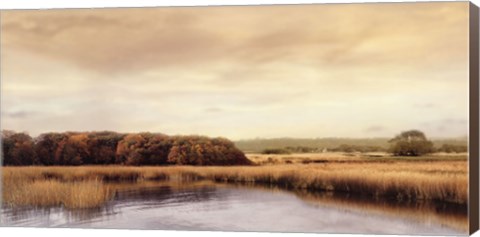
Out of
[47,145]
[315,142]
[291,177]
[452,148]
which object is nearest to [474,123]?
A: [452,148]

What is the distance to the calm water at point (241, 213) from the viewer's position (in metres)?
10.8

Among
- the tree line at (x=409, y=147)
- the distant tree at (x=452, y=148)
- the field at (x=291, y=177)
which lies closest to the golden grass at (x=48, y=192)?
the field at (x=291, y=177)

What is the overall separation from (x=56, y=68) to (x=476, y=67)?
14.3ft

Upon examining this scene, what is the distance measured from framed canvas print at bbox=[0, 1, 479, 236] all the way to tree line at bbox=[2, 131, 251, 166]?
0.05 feet

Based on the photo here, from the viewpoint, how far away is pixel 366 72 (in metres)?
10.9

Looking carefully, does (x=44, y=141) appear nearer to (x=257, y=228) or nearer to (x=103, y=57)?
(x=103, y=57)

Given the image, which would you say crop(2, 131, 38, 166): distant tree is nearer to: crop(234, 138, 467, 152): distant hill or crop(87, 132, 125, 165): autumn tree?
crop(87, 132, 125, 165): autumn tree

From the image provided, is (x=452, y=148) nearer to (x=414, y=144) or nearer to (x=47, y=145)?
(x=414, y=144)

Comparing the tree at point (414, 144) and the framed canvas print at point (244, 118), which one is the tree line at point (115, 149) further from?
the tree at point (414, 144)

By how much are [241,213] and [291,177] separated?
2.09 ft

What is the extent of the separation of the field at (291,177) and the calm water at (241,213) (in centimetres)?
10

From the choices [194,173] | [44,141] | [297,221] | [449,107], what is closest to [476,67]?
[449,107]

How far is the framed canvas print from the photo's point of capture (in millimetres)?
10711

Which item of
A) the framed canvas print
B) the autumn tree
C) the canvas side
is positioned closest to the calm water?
the framed canvas print
